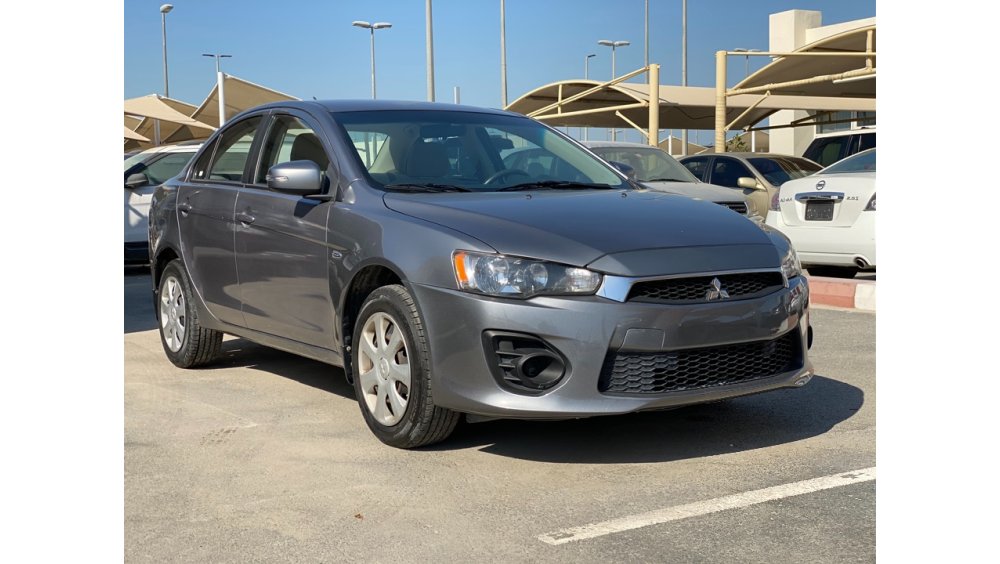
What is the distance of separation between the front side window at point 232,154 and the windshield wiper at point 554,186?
1735 mm

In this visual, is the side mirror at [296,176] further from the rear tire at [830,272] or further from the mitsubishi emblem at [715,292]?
the rear tire at [830,272]

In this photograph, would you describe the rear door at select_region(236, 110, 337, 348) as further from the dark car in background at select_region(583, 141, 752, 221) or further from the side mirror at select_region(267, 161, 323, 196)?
the dark car in background at select_region(583, 141, 752, 221)

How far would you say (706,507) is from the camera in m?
4.20

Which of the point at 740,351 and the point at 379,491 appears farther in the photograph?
the point at 740,351

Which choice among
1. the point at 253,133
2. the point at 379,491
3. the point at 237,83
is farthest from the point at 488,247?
the point at 237,83

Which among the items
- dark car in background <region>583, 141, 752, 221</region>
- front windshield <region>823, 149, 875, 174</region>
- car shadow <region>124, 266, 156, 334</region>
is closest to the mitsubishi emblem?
car shadow <region>124, 266, 156, 334</region>

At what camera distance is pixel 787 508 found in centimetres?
417

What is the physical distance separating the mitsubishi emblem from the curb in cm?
524

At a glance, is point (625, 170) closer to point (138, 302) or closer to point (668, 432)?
point (668, 432)

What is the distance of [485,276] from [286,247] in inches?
62.7

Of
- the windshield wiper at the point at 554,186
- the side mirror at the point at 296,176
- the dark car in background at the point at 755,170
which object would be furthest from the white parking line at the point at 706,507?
the dark car in background at the point at 755,170

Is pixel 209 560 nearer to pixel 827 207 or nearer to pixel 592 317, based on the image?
pixel 592 317

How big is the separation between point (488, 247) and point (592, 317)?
50 centimetres
